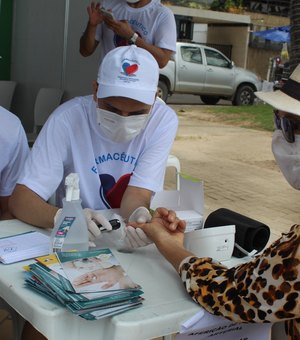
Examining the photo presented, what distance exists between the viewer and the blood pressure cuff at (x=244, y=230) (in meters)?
1.79

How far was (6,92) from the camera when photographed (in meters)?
5.92

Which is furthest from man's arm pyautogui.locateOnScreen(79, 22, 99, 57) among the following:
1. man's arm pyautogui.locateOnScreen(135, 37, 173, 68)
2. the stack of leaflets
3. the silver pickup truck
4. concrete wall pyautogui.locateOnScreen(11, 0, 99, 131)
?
the silver pickup truck

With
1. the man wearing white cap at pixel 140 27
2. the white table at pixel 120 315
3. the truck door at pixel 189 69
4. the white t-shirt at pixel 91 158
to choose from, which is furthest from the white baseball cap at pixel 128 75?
the truck door at pixel 189 69

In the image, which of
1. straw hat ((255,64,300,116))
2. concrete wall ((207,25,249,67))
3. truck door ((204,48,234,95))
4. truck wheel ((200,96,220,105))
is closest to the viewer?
straw hat ((255,64,300,116))

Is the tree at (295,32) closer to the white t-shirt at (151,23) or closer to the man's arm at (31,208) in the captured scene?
the white t-shirt at (151,23)

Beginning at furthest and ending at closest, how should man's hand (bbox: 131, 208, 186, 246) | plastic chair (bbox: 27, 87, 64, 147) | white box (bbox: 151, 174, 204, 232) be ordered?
1. plastic chair (bbox: 27, 87, 64, 147)
2. white box (bbox: 151, 174, 204, 232)
3. man's hand (bbox: 131, 208, 186, 246)

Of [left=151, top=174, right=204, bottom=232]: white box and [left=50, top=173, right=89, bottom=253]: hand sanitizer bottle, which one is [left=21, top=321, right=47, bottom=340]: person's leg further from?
[left=151, top=174, right=204, bottom=232]: white box

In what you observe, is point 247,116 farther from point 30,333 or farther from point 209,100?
point 30,333

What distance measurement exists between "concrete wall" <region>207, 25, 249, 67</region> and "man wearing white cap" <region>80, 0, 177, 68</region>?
20619 mm

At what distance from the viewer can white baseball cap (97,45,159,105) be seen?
2.09 metres

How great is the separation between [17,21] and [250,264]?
5.43 metres

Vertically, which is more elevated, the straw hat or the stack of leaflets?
the straw hat

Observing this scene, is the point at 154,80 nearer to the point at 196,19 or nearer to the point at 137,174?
the point at 137,174

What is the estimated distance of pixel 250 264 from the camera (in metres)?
1.38
